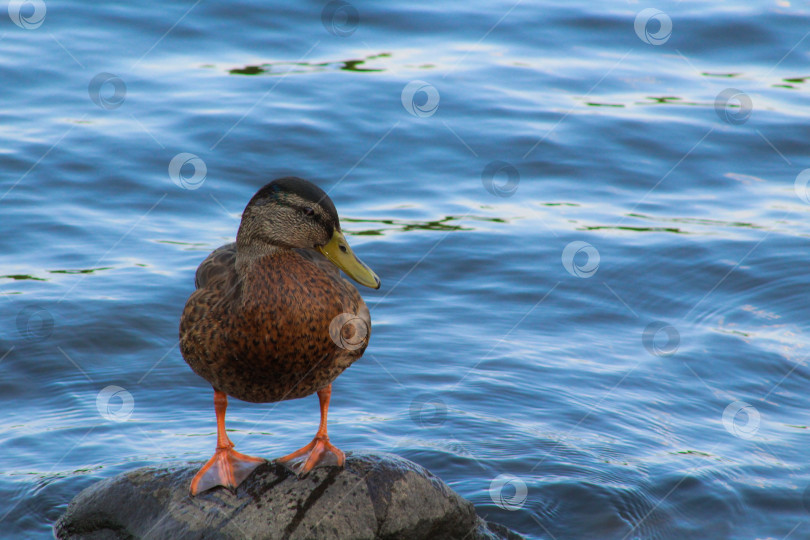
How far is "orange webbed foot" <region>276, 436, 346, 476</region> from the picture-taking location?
15.6 ft

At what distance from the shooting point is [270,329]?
176 inches

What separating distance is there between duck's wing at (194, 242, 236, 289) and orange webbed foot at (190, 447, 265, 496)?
791 mm

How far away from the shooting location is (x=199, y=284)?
5141 mm

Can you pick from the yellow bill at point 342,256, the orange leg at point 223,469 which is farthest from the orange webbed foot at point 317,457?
the yellow bill at point 342,256

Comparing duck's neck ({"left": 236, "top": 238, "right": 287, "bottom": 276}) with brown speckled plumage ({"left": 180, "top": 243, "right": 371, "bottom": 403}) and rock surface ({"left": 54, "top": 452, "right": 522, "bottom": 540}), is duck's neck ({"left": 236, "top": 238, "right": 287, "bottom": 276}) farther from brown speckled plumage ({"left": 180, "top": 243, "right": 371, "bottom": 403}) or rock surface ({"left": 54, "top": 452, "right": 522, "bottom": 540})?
rock surface ({"left": 54, "top": 452, "right": 522, "bottom": 540})

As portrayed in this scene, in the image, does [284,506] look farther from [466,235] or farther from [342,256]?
[466,235]

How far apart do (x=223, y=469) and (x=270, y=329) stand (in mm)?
740

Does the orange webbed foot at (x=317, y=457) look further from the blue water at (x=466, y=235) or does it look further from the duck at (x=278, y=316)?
the blue water at (x=466, y=235)

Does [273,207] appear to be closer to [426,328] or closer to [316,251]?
[316,251]

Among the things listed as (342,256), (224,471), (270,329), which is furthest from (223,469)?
(342,256)

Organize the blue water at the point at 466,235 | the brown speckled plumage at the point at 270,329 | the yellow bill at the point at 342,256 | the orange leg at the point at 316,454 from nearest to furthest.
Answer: the brown speckled plumage at the point at 270,329 → the yellow bill at the point at 342,256 → the orange leg at the point at 316,454 → the blue water at the point at 466,235

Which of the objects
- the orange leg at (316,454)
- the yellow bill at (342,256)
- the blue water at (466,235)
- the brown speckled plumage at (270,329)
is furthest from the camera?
the blue water at (466,235)

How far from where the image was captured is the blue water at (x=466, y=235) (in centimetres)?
580

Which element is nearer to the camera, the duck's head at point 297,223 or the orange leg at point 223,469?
the duck's head at point 297,223
